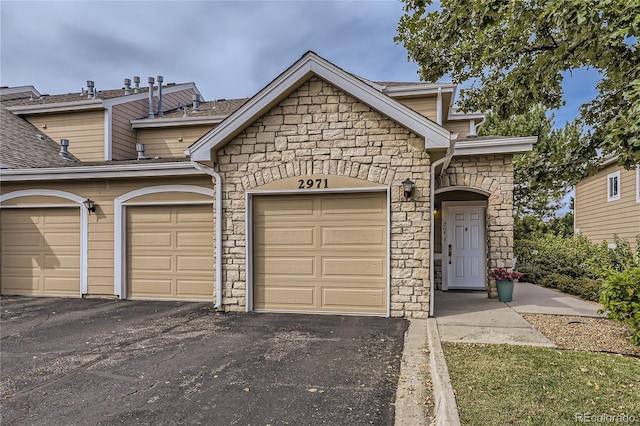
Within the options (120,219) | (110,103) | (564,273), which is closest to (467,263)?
(564,273)

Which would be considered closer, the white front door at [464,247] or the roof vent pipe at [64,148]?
the white front door at [464,247]

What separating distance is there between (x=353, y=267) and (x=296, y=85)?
3.67 meters

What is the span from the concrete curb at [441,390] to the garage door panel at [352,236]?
7.81 ft

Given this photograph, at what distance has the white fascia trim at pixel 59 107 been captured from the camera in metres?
12.4

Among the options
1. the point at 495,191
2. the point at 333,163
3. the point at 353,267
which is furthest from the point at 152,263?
the point at 495,191

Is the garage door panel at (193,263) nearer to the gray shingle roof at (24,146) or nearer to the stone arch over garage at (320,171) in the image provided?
the stone arch over garage at (320,171)

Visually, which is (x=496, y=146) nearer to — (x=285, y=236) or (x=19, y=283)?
(x=285, y=236)

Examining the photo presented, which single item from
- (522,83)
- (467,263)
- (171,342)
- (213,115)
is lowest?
(171,342)

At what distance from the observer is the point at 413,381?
4047mm

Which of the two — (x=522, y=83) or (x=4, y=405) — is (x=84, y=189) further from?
(x=522, y=83)

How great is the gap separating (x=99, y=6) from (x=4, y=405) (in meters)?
9.00

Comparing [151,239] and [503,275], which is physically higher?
[151,239]

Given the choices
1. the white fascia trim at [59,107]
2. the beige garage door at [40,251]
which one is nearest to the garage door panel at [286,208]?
the beige garage door at [40,251]

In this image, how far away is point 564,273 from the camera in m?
10.9
